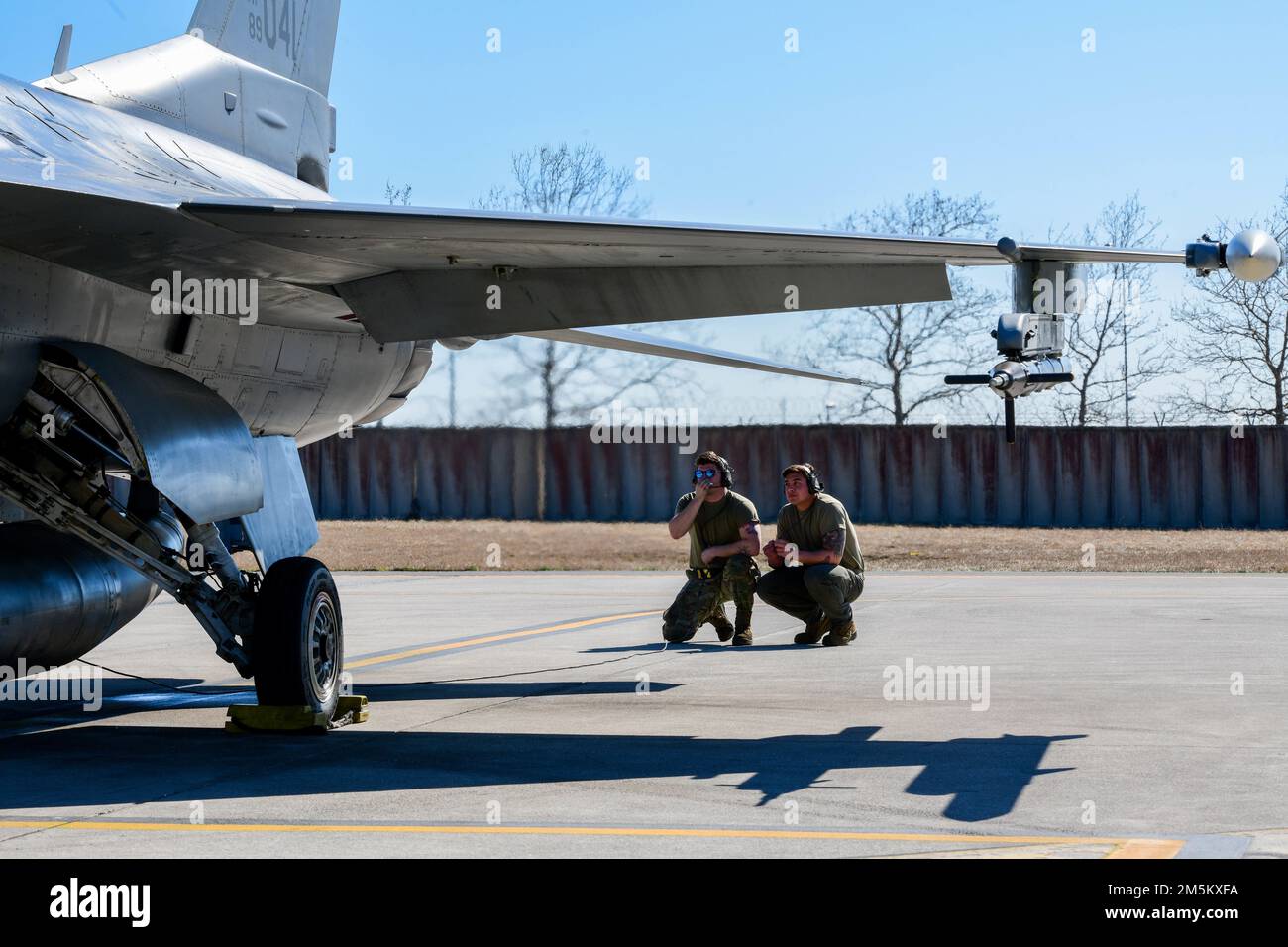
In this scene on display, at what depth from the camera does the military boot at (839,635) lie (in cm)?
1296

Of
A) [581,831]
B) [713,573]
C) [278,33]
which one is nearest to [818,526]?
[713,573]

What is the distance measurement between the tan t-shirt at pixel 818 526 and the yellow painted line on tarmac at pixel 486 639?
336 centimetres

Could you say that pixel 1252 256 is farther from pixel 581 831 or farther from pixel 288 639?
pixel 288 639

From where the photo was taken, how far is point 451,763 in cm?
757

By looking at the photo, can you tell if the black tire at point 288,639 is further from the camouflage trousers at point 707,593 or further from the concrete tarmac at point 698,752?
the camouflage trousers at point 707,593

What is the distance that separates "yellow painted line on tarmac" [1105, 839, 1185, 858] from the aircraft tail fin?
822 centimetres

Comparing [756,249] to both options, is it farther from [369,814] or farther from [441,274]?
[369,814]

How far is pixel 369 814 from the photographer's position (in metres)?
6.29

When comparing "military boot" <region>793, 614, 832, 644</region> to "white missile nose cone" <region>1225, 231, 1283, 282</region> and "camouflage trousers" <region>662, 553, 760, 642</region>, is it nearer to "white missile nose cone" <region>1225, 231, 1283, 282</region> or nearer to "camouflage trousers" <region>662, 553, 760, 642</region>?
"camouflage trousers" <region>662, 553, 760, 642</region>

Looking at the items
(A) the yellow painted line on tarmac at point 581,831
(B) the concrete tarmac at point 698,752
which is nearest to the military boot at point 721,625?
(B) the concrete tarmac at point 698,752

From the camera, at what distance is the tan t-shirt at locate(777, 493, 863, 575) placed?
12297 mm

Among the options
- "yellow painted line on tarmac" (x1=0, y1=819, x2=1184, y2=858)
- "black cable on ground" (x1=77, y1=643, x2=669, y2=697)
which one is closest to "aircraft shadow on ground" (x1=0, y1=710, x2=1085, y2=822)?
"yellow painted line on tarmac" (x1=0, y1=819, x2=1184, y2=858)
